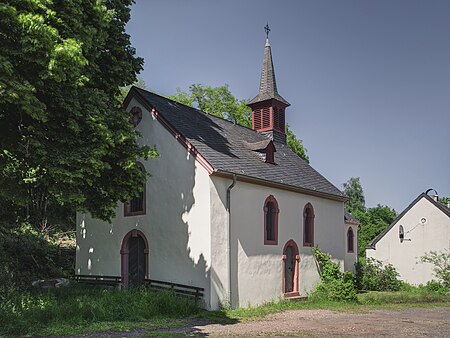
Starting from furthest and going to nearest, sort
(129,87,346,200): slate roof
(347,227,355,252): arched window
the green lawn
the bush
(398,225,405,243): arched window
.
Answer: (347,227,355,252): arched window < (398,225,405,243): arched window < the bush < (129,87,346,200): slate roof < the green lawn

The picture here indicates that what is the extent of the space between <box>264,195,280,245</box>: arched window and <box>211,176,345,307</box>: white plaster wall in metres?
0.23

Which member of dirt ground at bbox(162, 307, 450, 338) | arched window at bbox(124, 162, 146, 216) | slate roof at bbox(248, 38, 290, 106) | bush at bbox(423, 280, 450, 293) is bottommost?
bush at bbox(423, 280, 450, 293)

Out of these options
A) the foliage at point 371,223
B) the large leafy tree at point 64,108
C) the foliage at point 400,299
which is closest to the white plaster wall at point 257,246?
the foliage at point 400,299

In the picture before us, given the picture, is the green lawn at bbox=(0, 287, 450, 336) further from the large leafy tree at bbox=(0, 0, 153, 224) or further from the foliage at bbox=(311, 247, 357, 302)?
the foliage at bbox=(311, 247, 357, 302)

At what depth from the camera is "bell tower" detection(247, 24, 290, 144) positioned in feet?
86.6

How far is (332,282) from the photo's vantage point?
20.6 meters

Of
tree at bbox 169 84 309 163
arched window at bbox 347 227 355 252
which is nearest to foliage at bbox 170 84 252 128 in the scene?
tree at bbox 169 84 309 163

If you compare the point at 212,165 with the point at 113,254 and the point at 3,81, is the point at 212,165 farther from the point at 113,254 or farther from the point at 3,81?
the point at 3,81

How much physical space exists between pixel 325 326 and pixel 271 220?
662 cm

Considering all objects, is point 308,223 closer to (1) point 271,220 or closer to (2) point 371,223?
(1) point 271,220

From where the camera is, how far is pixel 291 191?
20.8 metres

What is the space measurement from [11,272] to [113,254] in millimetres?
4093

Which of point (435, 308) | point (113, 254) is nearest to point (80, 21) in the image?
point (113, 254)

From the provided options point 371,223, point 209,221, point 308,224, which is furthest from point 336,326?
point 371,223
